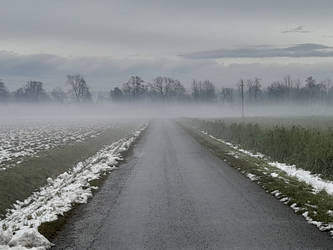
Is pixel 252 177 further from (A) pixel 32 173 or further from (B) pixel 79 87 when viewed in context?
(B) pixel 79 87

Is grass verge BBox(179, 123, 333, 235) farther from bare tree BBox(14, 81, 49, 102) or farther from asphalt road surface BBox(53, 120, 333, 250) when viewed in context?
bare tree BBox(14, 81, 49, 102)

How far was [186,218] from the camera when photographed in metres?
9.30

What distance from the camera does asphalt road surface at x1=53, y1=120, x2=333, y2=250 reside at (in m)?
7.46

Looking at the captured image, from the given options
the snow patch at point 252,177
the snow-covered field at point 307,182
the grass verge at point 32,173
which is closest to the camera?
the snow-covered field at point 307,182

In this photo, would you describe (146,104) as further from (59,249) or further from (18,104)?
(59,249)

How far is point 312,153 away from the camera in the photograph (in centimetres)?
1820

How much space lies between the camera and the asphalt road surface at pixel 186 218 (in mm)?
7457

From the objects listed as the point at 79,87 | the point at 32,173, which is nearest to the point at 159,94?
the point at 79,87

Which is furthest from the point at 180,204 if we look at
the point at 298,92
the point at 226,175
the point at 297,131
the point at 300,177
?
the point at 298,92

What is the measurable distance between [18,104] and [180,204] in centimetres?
17365

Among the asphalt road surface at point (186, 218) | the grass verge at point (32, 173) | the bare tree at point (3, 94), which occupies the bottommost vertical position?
the grass verge at point (32, 173)

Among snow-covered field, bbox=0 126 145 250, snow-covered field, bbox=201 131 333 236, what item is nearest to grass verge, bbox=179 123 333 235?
snow-covered field, bbox=201 131 333 236

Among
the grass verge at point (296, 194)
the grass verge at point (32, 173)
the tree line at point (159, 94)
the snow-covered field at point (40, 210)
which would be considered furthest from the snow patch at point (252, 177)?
the tree line at point (159, 94)

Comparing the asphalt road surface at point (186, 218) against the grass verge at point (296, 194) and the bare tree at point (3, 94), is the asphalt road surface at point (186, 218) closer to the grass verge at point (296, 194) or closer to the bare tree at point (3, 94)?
the grass verge at point (296, 194)
